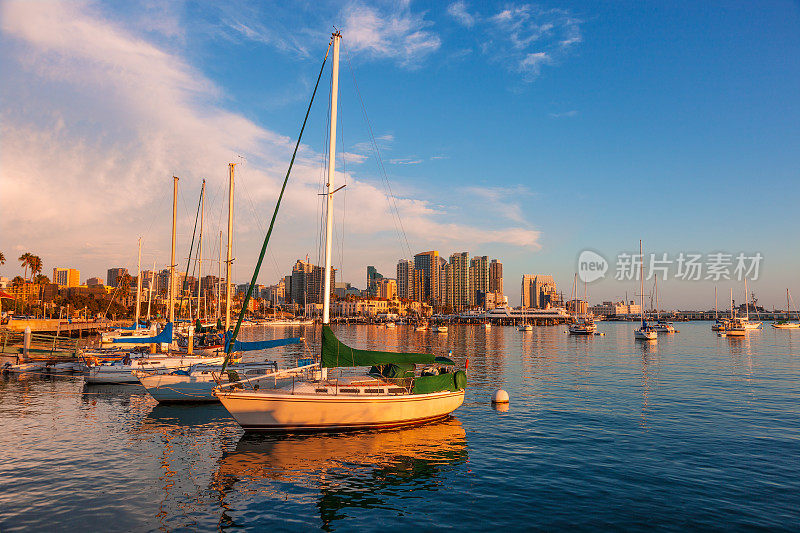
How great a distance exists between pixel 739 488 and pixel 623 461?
3.73 metres

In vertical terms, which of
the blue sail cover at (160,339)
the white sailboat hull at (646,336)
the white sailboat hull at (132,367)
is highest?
the blue sail cover at (160,339)

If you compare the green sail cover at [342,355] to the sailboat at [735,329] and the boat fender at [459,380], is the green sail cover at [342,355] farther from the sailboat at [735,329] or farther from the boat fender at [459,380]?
the sailboat at [735,329]

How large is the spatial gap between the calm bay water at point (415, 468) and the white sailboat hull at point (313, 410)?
2.23 feet

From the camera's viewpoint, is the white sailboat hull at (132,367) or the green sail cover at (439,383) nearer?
the green sail cover at (439,383)

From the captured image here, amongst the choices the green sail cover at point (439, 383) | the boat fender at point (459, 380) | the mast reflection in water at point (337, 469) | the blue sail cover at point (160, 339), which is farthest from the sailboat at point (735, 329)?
the blue sail cover at point (160, 339)

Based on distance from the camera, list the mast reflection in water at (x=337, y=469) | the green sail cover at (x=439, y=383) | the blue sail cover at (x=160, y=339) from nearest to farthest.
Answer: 1. the mast reflection in water at (x=337, y=469)
2. the green sail cover at (x=439, y=383)
3. the blue sail cover at (x=160, y=339)

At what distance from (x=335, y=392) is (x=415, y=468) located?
537 cm

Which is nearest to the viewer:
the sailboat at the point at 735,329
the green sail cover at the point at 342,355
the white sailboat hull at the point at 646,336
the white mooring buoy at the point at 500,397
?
the green sail cover at the point at 342,355

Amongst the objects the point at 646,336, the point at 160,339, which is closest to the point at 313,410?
the point at 160,339

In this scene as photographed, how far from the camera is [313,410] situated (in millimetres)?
20281

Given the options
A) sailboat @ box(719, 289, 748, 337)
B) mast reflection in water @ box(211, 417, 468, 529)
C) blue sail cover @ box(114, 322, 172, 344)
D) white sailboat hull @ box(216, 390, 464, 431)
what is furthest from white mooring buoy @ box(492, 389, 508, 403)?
sailboat @ box(719, 289, 748, 337)

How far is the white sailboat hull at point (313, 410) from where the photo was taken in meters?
19.8

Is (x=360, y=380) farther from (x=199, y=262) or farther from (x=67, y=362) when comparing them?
(x=199, y=262)

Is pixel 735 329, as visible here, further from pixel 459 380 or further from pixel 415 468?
pixel 415 468
